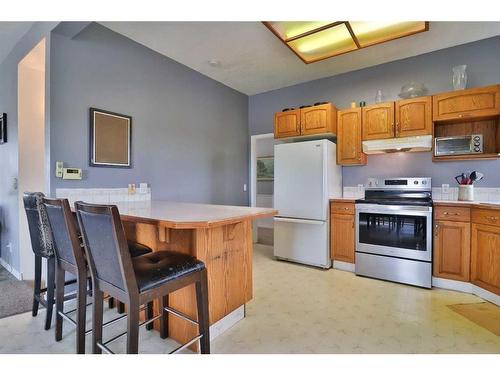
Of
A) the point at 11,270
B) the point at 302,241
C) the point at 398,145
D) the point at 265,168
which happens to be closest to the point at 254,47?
the point at 398,145

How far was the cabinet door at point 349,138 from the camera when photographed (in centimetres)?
329

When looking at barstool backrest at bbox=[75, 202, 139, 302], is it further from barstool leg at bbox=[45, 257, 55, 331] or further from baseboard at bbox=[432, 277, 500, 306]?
baseboard at bbox=[432, 277, 500, 306]

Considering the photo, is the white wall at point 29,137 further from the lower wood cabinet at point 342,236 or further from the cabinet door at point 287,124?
the lower wood cabinet at point 342,236

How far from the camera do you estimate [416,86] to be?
304 cm

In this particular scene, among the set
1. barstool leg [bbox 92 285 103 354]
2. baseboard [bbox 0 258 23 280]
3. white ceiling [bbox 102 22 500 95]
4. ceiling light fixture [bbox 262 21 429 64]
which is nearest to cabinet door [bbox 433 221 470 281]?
ceiling light fixture [bbox 262 21 429 64]

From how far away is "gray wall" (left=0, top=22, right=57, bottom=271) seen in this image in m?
2.90

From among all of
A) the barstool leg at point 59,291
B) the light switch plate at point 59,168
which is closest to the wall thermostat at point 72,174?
the light switch plate at point 59,168

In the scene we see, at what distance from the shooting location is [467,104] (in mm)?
2652

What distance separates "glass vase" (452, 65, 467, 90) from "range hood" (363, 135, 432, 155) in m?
0.61

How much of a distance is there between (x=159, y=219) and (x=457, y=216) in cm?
283
